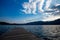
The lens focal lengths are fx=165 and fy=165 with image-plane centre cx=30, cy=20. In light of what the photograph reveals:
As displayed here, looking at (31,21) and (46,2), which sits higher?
(46,2)

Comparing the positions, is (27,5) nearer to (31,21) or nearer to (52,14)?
(31,21)

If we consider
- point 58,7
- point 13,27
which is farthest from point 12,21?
point 58,7

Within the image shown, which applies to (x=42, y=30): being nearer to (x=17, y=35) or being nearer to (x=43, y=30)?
(x=43, y=30)

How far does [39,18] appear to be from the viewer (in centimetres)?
218

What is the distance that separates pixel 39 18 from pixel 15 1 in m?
0.39

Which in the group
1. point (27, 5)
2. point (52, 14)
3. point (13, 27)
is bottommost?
point (13, 27)

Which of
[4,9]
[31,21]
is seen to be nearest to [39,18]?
[31,21]

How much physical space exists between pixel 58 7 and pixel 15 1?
0.57 meters

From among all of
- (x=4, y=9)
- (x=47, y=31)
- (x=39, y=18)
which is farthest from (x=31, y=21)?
(x=4, y=9)

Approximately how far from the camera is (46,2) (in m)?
2.18

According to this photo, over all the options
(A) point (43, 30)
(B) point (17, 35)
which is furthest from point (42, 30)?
(B) point (17, 35)

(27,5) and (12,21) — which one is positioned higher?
(27,5)

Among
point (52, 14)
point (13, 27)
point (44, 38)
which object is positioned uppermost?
point (52, 14)

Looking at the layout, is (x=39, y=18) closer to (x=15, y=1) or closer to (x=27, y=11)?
(x=27, y=11)
